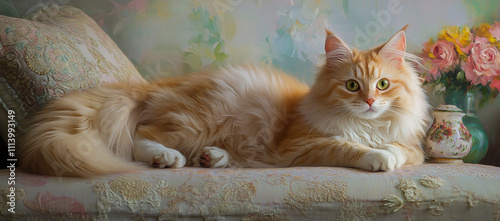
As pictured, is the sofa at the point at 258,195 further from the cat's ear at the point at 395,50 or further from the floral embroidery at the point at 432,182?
the cat's ear at the point at 395,50

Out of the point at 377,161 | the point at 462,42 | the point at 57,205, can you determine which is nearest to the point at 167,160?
the point at 57,205

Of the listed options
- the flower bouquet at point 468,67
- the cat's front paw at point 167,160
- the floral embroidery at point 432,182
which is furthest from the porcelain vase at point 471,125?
the cat's front paw at point 167,160

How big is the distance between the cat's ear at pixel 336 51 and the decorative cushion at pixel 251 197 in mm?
574

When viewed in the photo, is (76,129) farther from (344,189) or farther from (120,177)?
(344,189)

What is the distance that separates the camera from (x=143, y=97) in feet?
5.29

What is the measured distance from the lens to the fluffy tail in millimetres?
1135

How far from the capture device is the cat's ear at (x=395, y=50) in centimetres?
147

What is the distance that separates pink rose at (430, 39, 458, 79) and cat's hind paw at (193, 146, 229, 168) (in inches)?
43.8

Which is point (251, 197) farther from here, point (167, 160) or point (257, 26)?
point (257, 26)

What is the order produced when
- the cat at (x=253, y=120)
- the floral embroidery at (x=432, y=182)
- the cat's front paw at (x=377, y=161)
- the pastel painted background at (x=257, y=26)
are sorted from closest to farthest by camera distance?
the floral embroidery at (x=432, y=182), the cat's front paw at (x=377, y=161), the cat at (x=253, y=120), the pastel painted background at (x=257, y=26)

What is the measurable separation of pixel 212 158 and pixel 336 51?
690 mm

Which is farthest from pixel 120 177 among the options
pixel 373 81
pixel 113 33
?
pixel 113 33

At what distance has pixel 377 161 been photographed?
123 centimetres

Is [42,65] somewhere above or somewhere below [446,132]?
above
